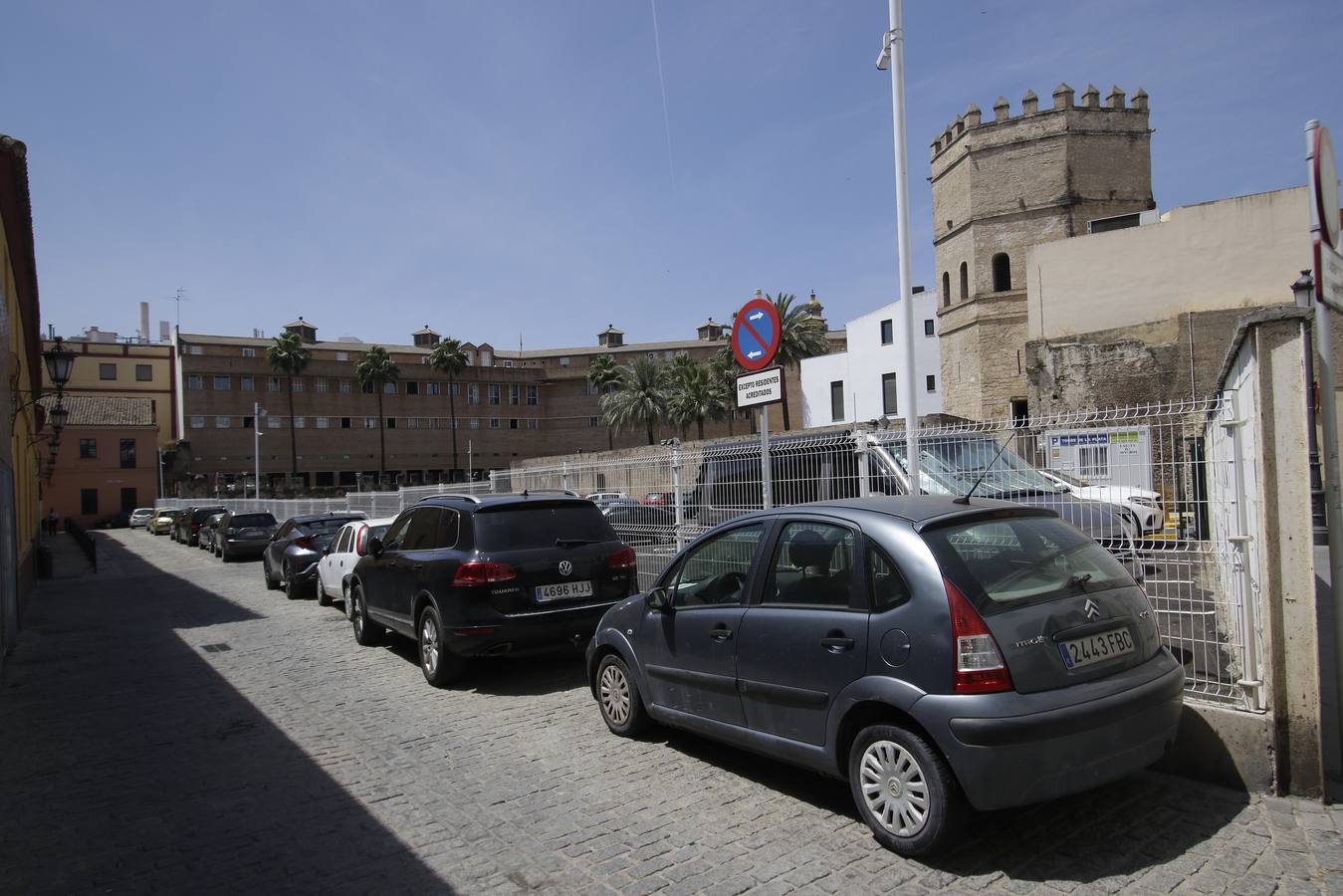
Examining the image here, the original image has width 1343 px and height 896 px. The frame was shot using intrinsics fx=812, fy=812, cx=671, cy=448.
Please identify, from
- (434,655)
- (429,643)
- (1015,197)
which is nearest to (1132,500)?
(434,655)

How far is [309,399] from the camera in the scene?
72750 mm

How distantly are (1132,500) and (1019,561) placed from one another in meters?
1.93

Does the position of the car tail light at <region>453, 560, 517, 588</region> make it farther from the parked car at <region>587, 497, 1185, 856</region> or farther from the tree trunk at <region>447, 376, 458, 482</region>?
the tree trunk at <region>447, 376, 458, 482</region>

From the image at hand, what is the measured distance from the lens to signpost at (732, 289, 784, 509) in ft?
23.9

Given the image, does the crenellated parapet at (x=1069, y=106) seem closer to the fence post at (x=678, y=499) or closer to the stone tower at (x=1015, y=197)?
the stone tower at (x=1015, y=197)

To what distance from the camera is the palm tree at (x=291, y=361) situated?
2724 inches

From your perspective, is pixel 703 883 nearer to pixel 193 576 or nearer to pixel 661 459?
pixel 661 459

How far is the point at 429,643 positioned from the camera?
7.71 m

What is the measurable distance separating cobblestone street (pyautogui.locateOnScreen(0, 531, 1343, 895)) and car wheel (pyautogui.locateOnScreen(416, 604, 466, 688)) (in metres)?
0.16

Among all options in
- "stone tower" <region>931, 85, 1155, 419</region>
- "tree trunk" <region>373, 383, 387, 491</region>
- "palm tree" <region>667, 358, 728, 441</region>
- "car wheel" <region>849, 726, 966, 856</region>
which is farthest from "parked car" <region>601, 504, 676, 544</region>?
"tree trunk" <region>373, 383, 387, 491</region>

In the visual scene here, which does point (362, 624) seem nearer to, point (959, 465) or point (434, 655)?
point (434, 655)

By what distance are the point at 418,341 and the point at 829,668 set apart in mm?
95410

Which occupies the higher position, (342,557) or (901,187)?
(901,187)

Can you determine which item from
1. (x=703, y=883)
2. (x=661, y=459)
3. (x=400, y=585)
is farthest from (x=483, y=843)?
(x=661, y=459)
